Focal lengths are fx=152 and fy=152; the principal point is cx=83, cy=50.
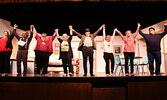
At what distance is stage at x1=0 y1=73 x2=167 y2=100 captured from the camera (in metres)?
3.59

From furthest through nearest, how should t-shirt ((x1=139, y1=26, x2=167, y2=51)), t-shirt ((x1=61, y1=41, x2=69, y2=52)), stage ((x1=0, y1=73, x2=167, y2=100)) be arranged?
t-shirt ((x1=139, y1=26, x2=167, y2=51)) < t-shirt ((x1=61, y1=41, x2=69, y2=52)) < stage ((x1=0, y1=73, x2=167, y2=100))

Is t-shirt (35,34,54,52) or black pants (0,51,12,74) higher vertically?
t-shirt (35,34,54,52)

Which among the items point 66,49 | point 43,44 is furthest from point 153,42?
point 43,44

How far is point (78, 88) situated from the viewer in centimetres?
360

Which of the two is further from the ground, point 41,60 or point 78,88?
point 41,60

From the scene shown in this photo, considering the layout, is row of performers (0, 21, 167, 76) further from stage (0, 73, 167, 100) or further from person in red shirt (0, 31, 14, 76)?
stage (0, 73, 167, 100)

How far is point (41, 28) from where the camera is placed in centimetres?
870

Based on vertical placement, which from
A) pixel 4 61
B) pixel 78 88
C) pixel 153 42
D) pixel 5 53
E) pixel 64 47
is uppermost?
pixel 153 42

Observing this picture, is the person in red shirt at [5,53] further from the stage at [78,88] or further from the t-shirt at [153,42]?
the t-shirt at [153,42]

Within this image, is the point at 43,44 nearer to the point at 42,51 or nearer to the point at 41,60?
the point at 42,51

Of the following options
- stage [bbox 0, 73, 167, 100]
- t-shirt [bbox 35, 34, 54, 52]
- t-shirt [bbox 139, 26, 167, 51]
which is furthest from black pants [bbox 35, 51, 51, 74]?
t-shirt [bbox 139, 26, 167, 51]

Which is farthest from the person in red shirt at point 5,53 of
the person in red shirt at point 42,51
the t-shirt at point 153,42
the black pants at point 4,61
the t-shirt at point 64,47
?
the t-shirt at point 153,42

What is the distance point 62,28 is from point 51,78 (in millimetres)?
5497

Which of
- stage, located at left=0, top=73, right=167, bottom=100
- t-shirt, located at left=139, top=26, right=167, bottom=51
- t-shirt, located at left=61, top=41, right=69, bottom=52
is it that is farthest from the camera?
t-shirt, located at left=139, top=26, right=167, bottom=51
